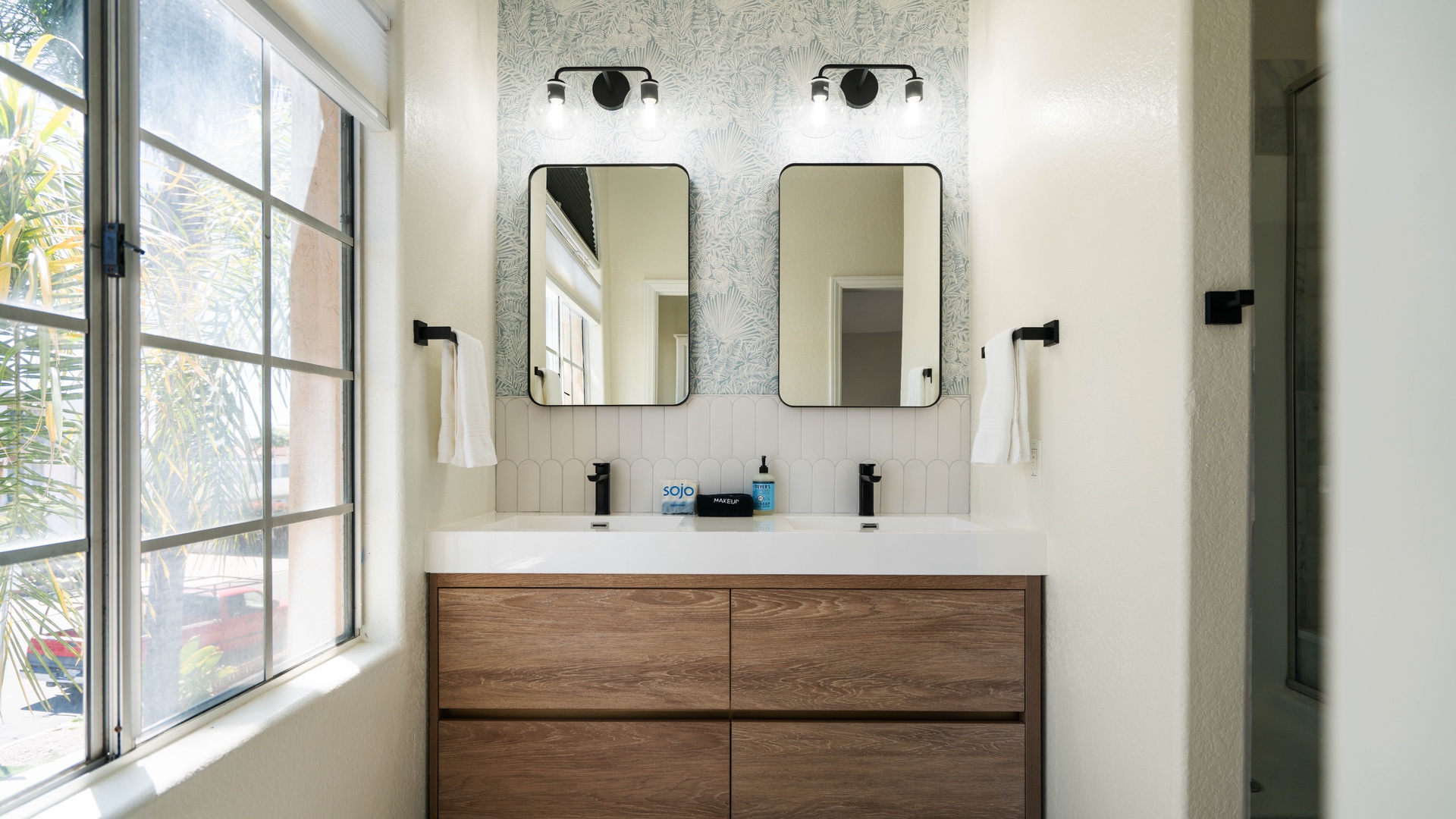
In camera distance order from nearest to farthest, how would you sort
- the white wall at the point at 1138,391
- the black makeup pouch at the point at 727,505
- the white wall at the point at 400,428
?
the white wall at the point at 1138,391 → the white wall at the point at 400,428 → the black makeup pouch at the point at 727,505

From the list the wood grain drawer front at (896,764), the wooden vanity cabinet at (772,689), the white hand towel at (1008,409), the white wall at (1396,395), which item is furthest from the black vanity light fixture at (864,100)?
the white wall at (1396,395)

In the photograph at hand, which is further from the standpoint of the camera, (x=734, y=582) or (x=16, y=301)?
(x=734, y=582)

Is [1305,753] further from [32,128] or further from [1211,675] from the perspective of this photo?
[32,128]

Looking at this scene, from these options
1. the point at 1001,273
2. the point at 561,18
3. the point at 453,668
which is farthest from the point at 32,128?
the point at 1001,273

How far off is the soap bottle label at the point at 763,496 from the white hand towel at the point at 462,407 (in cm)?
83

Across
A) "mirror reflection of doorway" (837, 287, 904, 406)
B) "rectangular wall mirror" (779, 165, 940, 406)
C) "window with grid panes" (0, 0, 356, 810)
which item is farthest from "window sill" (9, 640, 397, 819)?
"mirror reflection of doorway" (837, 287, 904, 406)

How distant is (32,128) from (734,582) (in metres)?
1.51

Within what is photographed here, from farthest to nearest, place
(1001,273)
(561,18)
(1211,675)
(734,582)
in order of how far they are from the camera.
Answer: (561,18) → (1001,273) → (734,582) → (1211,675)

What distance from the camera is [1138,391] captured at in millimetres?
1279

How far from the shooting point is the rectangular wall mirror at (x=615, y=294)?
2.20 meters

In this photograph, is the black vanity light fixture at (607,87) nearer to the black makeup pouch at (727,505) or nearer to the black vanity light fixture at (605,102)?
the black vanity light fixture at (605,102)

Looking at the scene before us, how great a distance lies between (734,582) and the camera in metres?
1.74

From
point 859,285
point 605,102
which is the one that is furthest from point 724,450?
point 605,102

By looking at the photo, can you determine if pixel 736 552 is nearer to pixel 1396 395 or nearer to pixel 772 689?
pixel 772 689
